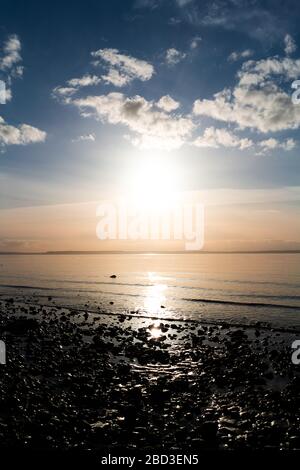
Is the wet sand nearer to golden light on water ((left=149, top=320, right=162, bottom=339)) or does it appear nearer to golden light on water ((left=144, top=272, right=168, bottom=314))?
golden light on water ((left=149, top=320, right=162, bottom=339))

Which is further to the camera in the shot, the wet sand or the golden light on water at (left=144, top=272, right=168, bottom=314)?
the golden light on water at (left=144, top=272, right=168, bottom=314)

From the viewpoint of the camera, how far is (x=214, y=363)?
64.8 feet

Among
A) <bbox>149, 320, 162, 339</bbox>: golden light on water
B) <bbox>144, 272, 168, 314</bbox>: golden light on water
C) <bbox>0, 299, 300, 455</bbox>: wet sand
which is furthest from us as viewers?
<bbox>144, 272, 168, 314</bbox>: golden light on water

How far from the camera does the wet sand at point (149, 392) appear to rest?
37.7ft

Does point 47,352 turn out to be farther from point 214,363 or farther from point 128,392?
point 214,363

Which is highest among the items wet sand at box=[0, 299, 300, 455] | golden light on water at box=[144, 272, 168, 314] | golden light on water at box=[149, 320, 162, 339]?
golden light on water at box=[144, 272, 168, 314]

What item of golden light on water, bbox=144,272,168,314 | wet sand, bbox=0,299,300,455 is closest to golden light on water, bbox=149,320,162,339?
wet sand, bbox=0,299,300,455

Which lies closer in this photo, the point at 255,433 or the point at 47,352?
the point at 255,433

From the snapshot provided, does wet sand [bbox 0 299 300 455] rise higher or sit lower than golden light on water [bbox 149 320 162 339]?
lower

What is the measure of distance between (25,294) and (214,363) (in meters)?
43.9

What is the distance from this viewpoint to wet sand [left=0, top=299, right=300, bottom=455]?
452 inches

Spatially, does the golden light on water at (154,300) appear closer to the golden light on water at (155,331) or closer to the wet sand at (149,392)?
the golden light on water at (155,331)
